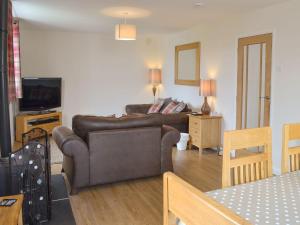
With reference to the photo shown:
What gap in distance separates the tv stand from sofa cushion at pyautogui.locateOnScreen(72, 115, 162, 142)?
2.91 m

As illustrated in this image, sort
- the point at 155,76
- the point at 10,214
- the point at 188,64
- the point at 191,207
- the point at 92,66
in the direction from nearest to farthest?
the point at 191,207 → the point at 10,214 → the point at 188,64 → the point at 92,66 → the point at 155,76

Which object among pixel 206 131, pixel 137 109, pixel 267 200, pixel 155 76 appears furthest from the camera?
pixel 155 76

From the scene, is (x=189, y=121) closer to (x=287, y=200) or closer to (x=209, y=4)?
(x=209, y=4)

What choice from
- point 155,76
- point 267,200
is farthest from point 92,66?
point 267,200

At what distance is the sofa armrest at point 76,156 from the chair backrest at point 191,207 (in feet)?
8.03

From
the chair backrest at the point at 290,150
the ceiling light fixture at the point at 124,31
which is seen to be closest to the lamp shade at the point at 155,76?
the ceiling light fixture at the point at 124,31

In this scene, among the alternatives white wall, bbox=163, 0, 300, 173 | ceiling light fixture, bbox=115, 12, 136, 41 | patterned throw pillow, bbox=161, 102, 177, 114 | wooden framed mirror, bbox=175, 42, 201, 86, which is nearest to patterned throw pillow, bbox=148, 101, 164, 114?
patterned throw pillow, bbox=161, 102, 177, 114

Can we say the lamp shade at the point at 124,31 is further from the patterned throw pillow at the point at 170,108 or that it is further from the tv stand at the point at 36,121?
the tv stand at the point at 36,121

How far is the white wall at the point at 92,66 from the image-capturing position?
686 cm

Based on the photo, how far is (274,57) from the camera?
13.7 ft

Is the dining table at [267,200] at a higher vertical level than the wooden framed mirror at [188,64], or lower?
lower

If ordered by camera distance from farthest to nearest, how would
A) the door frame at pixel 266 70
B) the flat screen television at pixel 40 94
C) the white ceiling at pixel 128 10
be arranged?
1. the flat screen television at pixel 40 94
2. the door frame at pixel 266 70
3. the white ceiling at pixel 128 10

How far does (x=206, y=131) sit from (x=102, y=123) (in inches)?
92.8

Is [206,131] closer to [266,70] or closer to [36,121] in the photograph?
[266,70]
